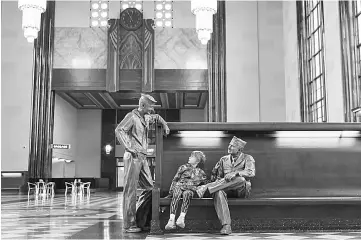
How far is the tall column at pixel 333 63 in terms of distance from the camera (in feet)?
44.6

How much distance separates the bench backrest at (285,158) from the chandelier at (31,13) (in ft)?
18.9

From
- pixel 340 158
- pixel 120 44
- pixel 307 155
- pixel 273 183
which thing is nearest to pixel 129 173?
pixel 273 183

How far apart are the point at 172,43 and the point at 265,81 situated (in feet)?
15.5

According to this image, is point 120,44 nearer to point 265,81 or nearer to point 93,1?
point 93,1

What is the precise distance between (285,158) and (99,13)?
1697 centimetres

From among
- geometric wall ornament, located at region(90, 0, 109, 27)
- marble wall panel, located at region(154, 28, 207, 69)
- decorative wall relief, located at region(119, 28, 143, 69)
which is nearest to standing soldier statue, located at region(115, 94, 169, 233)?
decorative wall relief, located at region(119, 28, 143, 69)

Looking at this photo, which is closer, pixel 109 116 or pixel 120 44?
pixel 120 44

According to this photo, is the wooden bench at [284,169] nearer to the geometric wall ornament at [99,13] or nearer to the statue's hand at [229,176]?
the statue's hand at [229,176]

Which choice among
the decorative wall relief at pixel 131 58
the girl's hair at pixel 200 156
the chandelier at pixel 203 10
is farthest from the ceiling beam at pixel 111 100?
the girl's hair at pixel 200 156

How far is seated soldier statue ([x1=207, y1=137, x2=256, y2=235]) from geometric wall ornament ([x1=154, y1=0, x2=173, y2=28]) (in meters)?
16.2

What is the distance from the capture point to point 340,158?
5863 mm

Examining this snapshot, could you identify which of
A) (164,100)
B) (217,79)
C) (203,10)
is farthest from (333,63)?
(164,100)

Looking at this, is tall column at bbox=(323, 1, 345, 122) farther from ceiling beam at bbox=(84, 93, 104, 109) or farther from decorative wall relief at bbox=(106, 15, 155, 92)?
ceiling beam at bbox=(84, 93, 104, 109)

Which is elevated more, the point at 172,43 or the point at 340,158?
the point at 172,43
